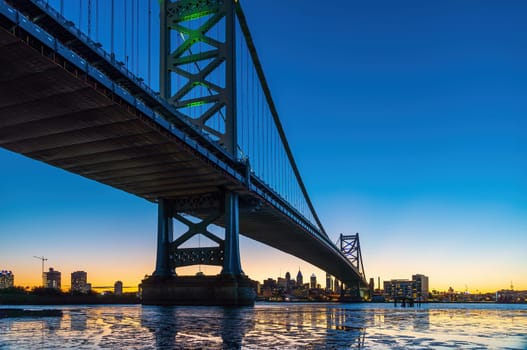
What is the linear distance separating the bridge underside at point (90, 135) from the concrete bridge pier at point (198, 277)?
2811 mm

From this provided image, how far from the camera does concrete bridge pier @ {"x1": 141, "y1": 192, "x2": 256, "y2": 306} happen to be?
53.0 m

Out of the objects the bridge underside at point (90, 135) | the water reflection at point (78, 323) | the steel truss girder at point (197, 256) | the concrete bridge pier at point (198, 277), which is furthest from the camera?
the steel truss girder at point (197, 256)

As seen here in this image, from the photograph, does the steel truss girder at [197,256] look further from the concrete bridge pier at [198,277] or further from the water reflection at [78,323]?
the water reflection at [78,323]

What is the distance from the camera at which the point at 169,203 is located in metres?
62.0

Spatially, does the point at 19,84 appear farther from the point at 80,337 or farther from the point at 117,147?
the point at 80,337

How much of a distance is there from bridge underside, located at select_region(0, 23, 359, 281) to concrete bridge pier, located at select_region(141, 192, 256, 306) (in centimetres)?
281

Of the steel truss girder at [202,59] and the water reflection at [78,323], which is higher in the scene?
the steel truss girder at [202,59]

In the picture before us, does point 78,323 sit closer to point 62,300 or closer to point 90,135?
point 90,135

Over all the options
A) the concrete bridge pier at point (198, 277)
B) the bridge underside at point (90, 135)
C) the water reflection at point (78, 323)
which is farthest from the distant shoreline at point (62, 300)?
the water reflection at point (78, 323)

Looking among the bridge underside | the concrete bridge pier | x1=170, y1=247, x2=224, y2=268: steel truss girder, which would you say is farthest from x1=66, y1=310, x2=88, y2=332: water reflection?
x1=170, y1=247, x2=224, y2=268: steel truss girder

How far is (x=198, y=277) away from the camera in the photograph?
184 feet

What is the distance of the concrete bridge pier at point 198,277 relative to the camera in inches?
2087

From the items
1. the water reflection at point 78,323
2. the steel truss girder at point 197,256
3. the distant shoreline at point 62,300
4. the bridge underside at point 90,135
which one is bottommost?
the distant shoreline at point 62,300

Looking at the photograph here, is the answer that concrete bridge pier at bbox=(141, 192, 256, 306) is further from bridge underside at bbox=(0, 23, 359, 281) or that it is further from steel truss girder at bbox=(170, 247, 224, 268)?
bridge underside at bbox=(0, 23, 359, 281)
